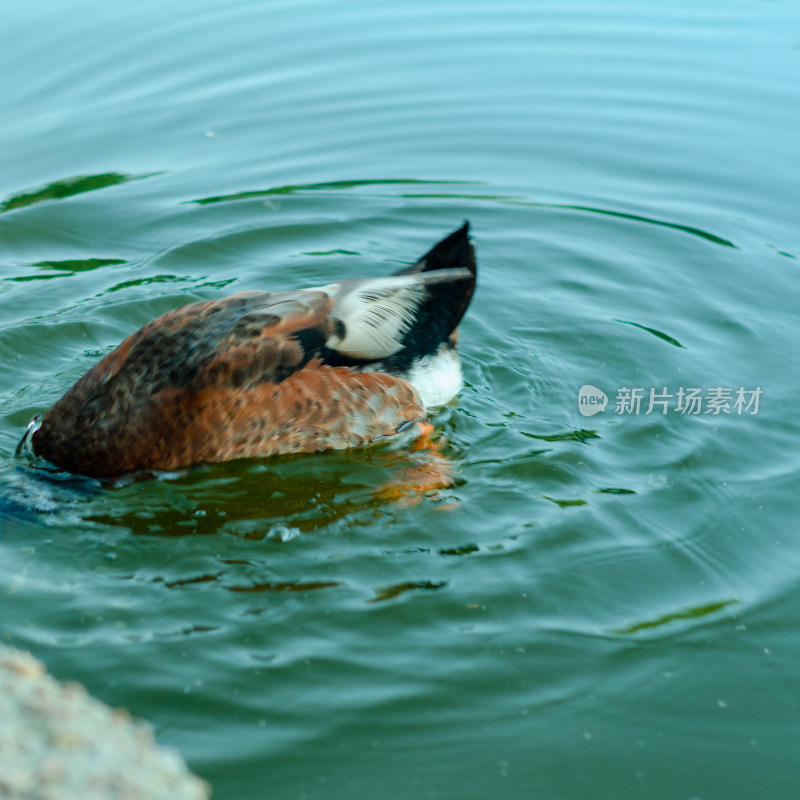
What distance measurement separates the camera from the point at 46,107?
32.1 ft

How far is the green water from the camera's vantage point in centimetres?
319

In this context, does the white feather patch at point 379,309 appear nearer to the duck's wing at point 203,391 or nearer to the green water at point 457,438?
the duck's wing at point 203,391

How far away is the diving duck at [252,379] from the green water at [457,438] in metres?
0.18

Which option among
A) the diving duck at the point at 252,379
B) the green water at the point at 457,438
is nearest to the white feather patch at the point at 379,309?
the diving duck at the point at 252,379

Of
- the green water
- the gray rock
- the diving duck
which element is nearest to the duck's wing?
the diving duck

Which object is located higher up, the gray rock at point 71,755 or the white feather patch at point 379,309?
the white feather patch at point 379,309

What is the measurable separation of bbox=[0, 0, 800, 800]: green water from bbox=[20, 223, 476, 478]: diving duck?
182 millimetres

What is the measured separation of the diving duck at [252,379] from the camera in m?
4.39

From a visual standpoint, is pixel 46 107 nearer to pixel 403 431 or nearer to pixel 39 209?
pixel 39 209

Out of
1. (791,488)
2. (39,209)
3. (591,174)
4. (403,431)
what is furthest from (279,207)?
(791,488)

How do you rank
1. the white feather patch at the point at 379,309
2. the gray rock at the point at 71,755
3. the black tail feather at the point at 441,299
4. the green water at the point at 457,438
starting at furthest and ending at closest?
the black tail feather at the point at 441,299
the white feather patch at the point at 379,309
the green water at the point at 457,438
the gray rock at the point at 71,755

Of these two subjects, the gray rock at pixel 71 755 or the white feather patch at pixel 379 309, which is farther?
the white feather patch at pixel 379 309

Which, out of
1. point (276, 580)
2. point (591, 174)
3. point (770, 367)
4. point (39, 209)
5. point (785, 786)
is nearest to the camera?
point (785, 786)

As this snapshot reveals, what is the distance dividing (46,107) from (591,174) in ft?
18.6
